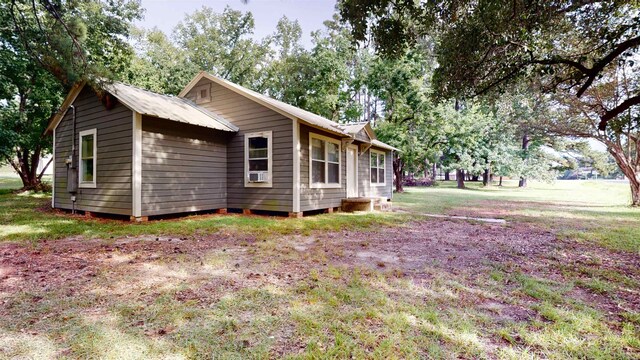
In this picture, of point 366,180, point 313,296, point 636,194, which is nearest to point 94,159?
point 313,296

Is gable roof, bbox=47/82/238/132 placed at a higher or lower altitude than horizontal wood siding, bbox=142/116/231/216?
higher

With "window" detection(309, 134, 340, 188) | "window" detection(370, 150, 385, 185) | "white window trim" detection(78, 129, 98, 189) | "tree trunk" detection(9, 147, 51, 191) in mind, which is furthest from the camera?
"tree trunk" detection(9, 147, 51, 191)

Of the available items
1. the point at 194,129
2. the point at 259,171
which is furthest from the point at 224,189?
the point at 194,129

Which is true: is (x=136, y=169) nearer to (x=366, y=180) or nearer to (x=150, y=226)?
(x=150, y=226)

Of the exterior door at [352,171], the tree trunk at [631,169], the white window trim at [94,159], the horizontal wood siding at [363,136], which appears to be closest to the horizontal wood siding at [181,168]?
the white window trim at [94,159]

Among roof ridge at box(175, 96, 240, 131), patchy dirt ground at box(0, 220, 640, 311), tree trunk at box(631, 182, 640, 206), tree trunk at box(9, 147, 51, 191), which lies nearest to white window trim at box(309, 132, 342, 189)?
roof ridge at box(175, 96, 240, 131)

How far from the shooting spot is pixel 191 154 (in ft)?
28.5

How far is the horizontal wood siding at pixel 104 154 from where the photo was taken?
300 inches

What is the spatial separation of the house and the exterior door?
0.87 meters

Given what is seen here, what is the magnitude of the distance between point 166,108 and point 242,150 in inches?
94.0

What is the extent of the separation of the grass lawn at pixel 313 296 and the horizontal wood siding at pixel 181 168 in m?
1.79

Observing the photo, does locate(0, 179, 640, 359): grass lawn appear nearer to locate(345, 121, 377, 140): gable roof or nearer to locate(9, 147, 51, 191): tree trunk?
locate(345, 121, 377, 140): gable roof

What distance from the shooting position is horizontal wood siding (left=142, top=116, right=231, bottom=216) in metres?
7.66

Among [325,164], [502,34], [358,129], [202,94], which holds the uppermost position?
[202,94]
